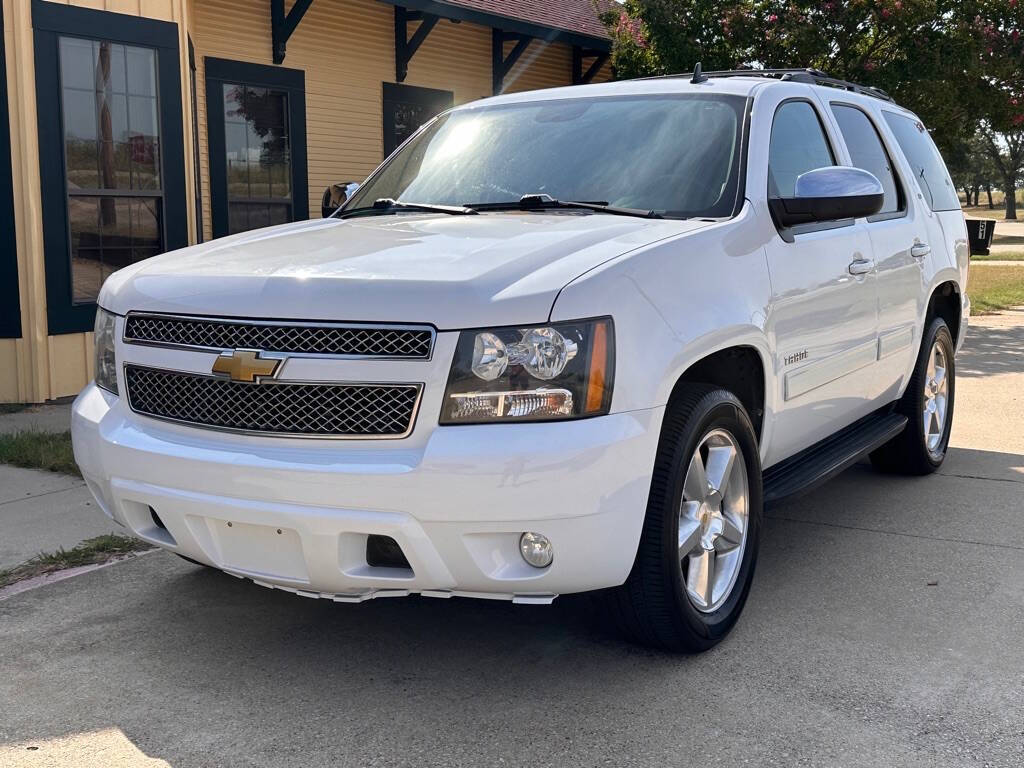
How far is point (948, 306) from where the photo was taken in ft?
22.1

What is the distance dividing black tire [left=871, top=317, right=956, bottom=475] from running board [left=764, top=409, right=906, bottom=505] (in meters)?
0.33

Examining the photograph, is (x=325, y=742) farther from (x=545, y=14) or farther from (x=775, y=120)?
(x=545, y=14)

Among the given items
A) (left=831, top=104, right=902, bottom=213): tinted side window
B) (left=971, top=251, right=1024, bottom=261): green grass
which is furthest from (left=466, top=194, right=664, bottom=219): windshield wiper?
(left=971, top=251, right=1024, bottom=261): green grass

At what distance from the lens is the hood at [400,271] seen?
10.7ft

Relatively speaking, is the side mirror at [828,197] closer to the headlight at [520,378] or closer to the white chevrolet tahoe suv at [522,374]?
the white chevrolet tahoe suv at [522,374]

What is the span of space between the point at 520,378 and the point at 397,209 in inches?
72.9

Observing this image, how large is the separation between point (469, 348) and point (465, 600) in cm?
147

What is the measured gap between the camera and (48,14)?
27.5 feet

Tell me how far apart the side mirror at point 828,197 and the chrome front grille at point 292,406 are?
1850mm

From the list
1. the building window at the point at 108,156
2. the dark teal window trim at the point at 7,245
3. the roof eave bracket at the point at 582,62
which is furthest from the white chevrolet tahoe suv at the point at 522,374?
the roof eave bracket at the point at 582,62

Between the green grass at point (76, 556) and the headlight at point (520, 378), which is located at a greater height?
the headlight at point (520, 378)

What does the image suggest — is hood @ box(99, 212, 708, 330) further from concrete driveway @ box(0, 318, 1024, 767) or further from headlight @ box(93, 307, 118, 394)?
concrete driveway @ box(0, 318, 1024, 767)

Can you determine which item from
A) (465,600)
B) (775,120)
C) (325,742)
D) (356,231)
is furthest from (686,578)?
(775,120)

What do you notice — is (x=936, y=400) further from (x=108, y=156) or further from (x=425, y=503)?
(x=108, y=156)
